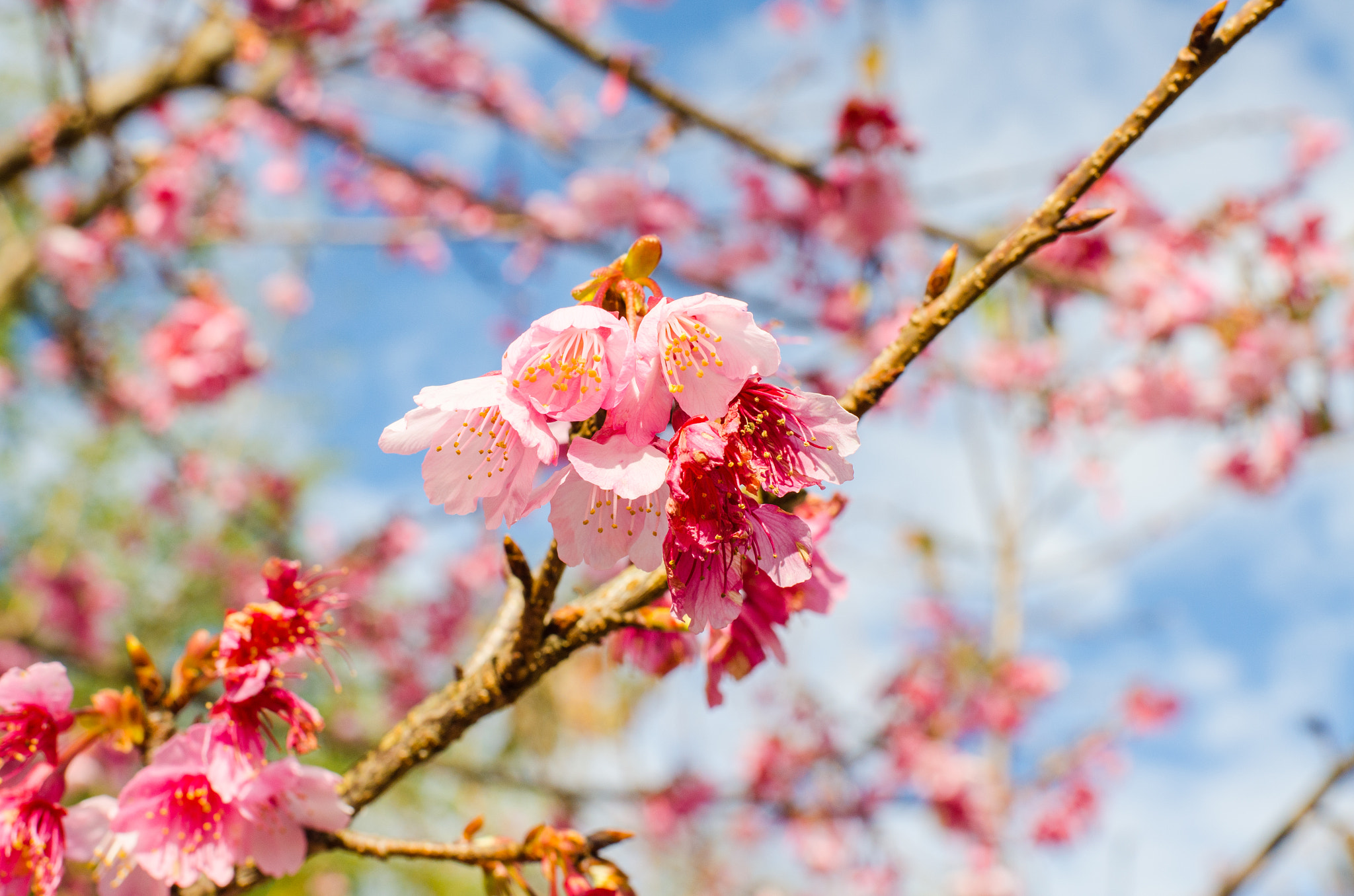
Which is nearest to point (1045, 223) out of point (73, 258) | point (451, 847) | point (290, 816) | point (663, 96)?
point (451, 847)

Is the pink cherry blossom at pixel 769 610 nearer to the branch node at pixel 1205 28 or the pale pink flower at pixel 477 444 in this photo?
the pale pink flower at pixel 477 444

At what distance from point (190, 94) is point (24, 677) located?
4.01 meters

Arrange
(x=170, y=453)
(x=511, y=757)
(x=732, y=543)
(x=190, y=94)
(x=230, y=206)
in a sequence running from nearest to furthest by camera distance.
→ (x=732, y=543) → (x=190, y=94) → (x=170, y=453) → (x=230, y=206) → (x=511, y=757)

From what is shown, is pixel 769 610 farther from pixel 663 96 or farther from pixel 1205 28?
pixel 663 96

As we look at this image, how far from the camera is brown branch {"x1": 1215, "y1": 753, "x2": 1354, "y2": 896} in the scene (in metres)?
1.58

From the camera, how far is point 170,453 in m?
4.54

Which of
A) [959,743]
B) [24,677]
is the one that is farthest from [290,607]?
[959,743]

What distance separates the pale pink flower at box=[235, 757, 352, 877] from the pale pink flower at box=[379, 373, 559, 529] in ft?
1.21

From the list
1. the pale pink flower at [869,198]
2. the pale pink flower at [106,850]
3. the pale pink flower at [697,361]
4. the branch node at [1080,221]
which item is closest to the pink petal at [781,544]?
the pale pink flower at [697,361]

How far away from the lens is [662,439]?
778 millimetres

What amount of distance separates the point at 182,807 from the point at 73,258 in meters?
4.18

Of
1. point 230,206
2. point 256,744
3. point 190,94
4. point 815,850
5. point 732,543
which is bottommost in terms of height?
point 256,744

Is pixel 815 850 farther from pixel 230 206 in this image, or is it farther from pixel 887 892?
pixel 230 206

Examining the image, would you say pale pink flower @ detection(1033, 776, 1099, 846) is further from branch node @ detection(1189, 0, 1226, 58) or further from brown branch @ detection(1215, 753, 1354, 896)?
branch node @ detection(1189, 0, 1226, 58)
